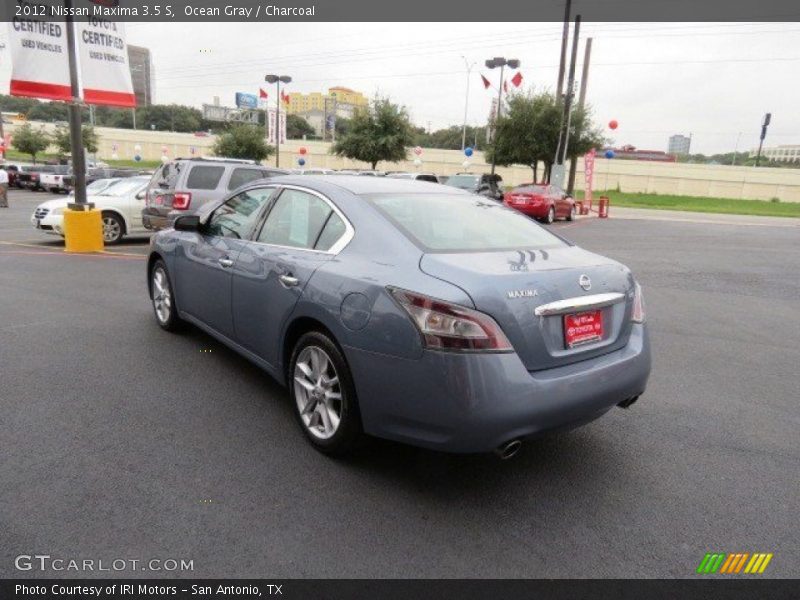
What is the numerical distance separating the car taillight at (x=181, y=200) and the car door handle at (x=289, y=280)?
25.9 ft

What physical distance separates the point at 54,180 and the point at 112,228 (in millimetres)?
21438

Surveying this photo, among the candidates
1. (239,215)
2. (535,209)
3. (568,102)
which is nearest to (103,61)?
(239,215)

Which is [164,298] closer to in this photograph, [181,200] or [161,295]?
[161,295]

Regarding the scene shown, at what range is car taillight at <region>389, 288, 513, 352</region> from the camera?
8.58ft

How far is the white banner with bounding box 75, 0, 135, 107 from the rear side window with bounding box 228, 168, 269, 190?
241 cm

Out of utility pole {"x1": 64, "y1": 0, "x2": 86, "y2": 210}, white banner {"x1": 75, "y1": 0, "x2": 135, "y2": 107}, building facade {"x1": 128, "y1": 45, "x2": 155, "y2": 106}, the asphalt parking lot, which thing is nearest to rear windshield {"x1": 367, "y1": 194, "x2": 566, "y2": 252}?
the asphalt parking lot

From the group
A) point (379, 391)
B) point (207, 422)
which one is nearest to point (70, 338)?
point (207, 422)

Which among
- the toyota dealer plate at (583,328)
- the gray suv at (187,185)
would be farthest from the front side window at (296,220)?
the gray suv at (187,185)

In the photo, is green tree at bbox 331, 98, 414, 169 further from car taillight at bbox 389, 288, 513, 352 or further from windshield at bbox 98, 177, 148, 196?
car taillight at bbox 389, 288, 513, 352

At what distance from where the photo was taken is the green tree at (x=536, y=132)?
29984 millimetres

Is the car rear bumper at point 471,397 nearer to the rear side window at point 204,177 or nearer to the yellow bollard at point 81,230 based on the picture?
the rear side window at point 204,177

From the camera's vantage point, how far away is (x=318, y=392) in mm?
3338

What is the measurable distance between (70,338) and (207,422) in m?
2.60

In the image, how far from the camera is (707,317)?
288 inches
